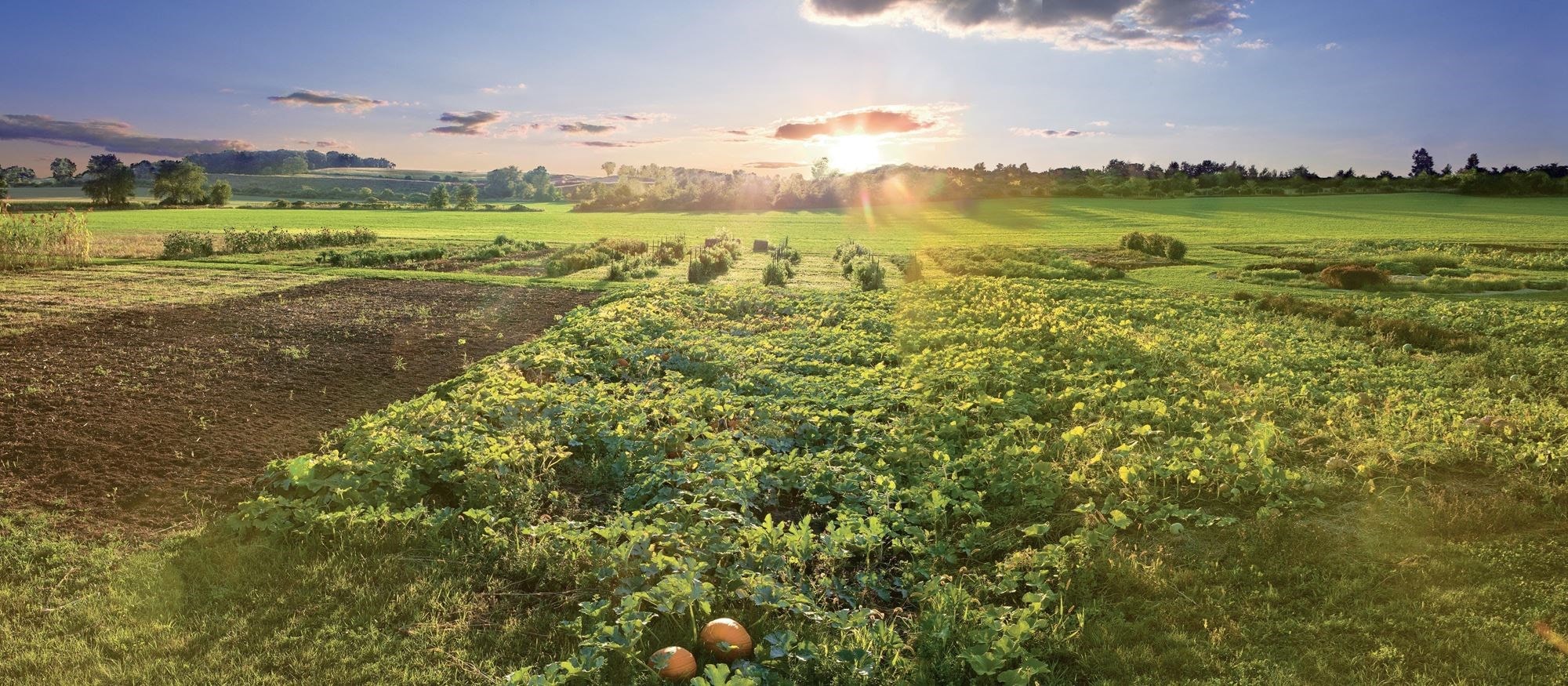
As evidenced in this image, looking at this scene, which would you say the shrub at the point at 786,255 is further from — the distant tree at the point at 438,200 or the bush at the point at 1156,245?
the distant tree at the point at 438,200

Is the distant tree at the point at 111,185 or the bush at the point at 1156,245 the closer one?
the bush at the point at 1156,245

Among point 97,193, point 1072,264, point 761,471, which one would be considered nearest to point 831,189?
point 1072,264

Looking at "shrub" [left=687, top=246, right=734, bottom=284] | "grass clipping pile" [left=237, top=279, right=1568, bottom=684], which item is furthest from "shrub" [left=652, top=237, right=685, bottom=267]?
"grass clipping pile" [left=237, top=279, right=1568, bottom=684]

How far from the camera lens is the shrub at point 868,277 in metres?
24.2

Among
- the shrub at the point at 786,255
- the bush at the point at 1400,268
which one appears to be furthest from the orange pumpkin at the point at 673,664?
the bush at the point at 1400,268

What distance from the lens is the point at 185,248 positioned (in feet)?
95.7

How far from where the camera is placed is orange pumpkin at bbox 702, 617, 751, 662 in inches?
187

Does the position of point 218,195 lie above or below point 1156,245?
above

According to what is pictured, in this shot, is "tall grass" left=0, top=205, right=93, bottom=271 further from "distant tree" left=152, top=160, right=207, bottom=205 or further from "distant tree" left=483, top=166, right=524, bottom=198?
"distant tree" left=483, top=166, right=524, bottom=198

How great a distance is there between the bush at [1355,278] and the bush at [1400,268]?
2747 mm

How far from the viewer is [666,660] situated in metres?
4.55

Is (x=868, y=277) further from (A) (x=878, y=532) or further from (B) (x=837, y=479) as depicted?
(A) (x=878, y=532)

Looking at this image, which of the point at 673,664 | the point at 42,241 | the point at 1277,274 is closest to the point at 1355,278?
the point at 1277,274

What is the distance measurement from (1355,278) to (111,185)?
9511 centimetres
